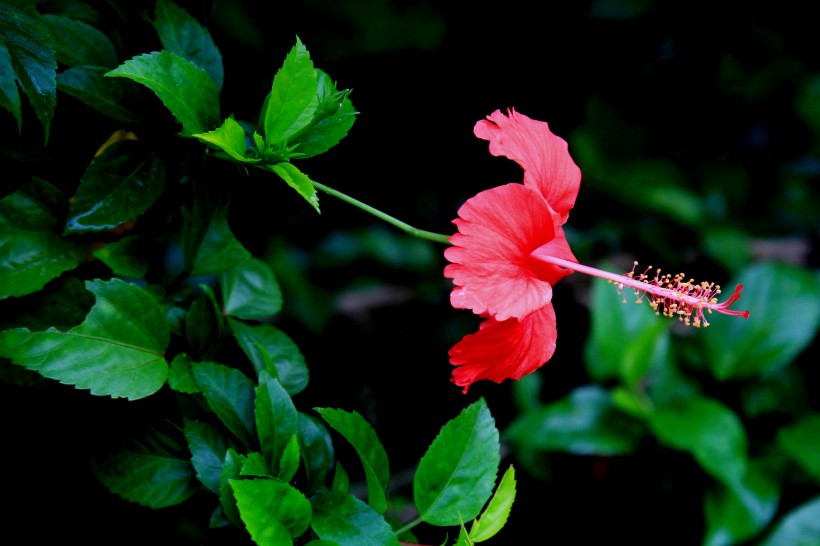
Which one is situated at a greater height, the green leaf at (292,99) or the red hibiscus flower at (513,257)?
the green leaf at (292,99)

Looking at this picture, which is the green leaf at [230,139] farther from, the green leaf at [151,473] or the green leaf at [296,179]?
the green leaf at [151,473]

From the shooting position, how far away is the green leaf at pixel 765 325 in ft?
6.12

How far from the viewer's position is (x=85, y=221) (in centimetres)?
66

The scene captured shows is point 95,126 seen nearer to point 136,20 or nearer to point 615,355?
point 136,20

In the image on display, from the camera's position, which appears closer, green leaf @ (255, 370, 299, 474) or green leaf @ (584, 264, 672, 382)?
green leaf @ (255, 370, 299, 474)

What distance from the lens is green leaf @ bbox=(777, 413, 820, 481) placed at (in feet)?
5.61

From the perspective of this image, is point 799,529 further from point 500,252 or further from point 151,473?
point 151,473

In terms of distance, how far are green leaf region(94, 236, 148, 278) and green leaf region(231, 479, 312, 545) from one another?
0.23 metres

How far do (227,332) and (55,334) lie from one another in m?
0.20

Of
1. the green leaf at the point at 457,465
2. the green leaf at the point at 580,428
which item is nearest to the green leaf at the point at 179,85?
the green leaf at the point at 457,465

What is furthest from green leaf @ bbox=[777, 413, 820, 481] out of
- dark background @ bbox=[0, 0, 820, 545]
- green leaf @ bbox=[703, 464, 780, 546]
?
dark background @ bbox=[0, 0, 820, 545]

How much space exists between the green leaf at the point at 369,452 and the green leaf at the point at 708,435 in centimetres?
114

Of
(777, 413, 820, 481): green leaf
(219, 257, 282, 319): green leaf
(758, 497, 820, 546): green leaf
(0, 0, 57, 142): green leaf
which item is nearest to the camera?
(0, 0, 57, 142): green leaf

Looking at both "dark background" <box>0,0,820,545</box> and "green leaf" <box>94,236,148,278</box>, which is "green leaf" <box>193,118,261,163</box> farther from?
"dark background" <box>0,0,820,545</box>
